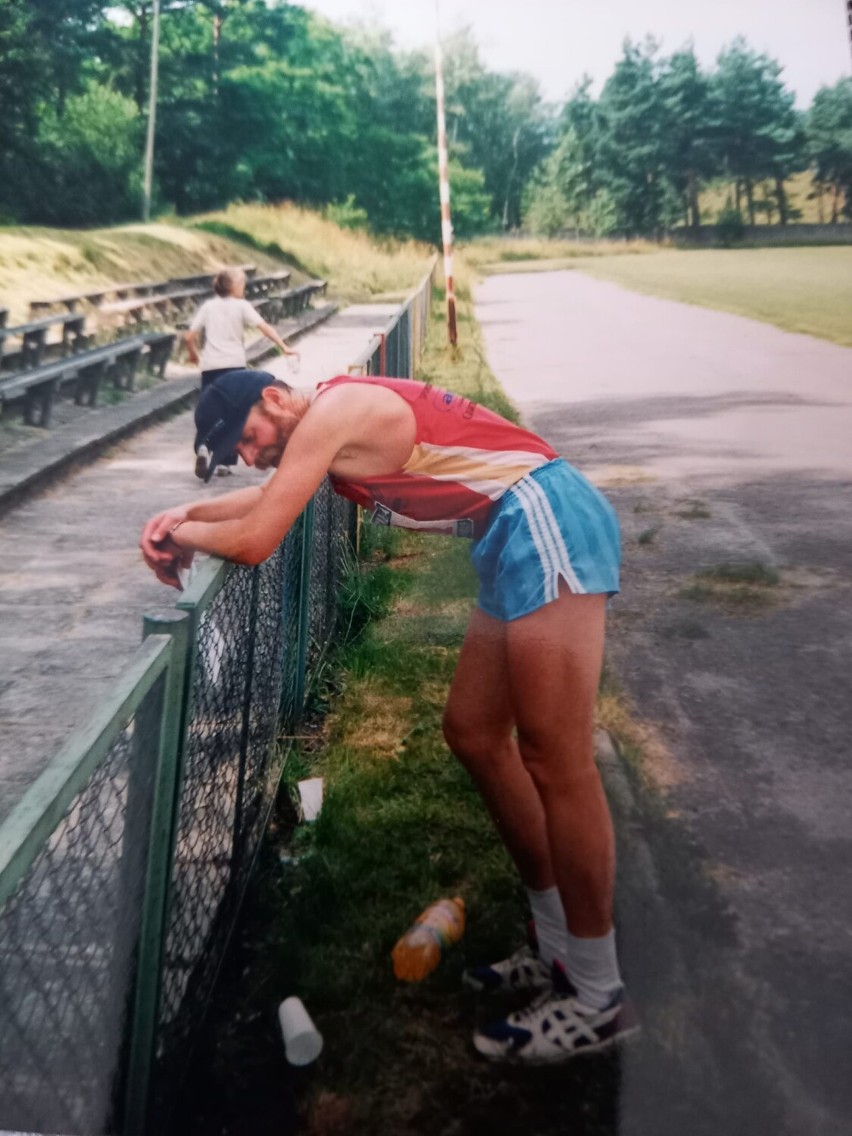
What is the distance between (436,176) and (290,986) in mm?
2507

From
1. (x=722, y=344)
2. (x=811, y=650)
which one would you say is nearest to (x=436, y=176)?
(x=811, y=650)

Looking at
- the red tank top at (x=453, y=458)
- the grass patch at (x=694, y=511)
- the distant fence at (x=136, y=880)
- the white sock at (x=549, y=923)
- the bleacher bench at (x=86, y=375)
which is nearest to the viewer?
the distant fence at (x=136, y=880)

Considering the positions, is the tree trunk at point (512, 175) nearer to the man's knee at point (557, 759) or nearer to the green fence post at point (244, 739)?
the green fence post at point (244, 739)

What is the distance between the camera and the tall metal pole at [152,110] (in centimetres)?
347

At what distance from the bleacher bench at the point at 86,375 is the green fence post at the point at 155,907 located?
4661 mm

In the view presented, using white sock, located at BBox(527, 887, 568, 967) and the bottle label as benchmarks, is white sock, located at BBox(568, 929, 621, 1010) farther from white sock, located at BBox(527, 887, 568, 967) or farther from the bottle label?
the bottle label

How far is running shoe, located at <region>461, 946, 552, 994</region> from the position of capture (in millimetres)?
2002

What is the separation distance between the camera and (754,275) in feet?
15.8

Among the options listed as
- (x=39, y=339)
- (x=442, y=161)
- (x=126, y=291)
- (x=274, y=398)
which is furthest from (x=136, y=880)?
(x=39, y=339)

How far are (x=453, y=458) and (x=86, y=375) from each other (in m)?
5.06

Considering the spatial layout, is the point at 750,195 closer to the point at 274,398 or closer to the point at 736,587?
the point at 736,587

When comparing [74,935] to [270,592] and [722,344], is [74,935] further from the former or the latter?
[722,344]

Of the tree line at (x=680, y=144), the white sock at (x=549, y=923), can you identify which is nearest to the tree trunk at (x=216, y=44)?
the tree line at (x=680, y=144)

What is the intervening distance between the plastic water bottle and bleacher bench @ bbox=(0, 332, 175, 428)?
4426mm
